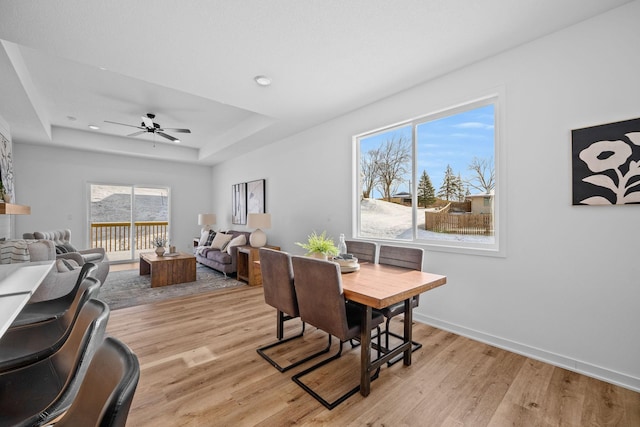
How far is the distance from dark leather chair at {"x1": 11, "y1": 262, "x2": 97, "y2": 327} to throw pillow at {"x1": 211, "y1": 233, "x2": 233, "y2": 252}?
3.79m

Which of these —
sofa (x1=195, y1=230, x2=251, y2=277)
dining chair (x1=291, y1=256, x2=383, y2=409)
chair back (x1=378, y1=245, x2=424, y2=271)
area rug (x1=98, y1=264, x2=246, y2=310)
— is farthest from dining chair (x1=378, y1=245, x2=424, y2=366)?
sofa (x1=195, y1=230, x2=251, y2=277)

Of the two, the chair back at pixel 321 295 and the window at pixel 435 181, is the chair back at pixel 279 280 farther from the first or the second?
the window at pixel 435 181

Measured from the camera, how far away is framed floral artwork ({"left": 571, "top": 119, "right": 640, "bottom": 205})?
6.44 feet

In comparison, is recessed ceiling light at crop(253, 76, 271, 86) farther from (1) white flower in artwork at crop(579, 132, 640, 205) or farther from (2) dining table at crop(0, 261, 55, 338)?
(1) white flower in artwork at crop(579, 132, 640, 205)

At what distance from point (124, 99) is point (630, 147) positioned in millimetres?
5659

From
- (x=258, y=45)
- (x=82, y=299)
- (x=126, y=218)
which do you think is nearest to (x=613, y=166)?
(x=258, y=45)

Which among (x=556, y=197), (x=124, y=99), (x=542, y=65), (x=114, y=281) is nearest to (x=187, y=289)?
(x=114, y=281)

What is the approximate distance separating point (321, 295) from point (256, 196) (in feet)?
14.7

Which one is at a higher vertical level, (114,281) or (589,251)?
(589,251)

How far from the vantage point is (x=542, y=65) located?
2.36 m

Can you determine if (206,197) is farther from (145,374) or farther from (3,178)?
(145,374)

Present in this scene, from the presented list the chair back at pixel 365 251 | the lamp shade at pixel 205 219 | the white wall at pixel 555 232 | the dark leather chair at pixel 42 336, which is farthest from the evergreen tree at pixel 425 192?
the lamp shade at pixel 205 219

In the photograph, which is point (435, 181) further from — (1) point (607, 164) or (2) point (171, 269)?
(2) point (171, 269)

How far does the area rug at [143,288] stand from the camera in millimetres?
3945
